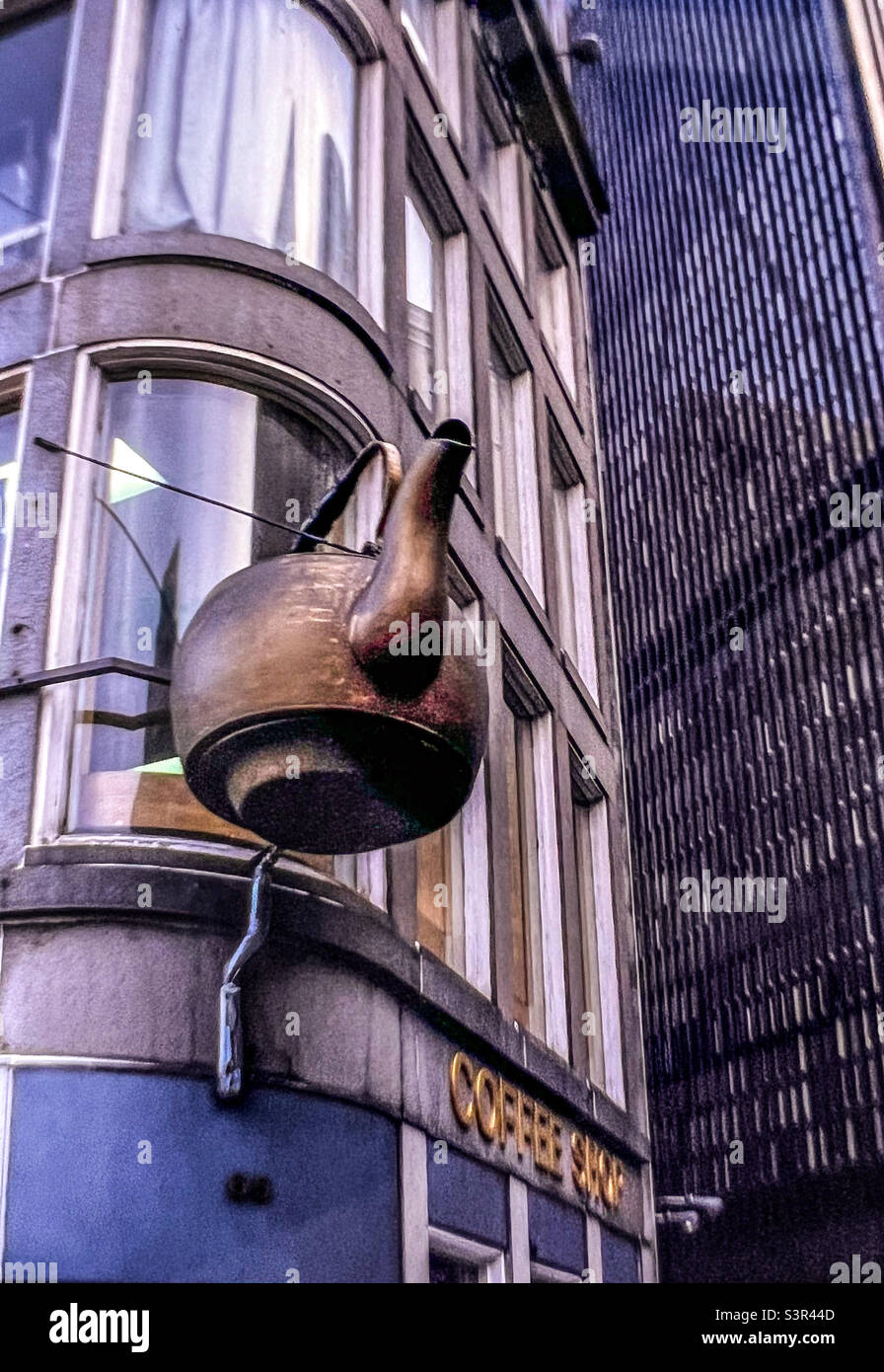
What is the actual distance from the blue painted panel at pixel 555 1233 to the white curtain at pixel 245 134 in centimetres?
490

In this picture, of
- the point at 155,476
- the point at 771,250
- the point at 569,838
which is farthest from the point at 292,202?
the point at 771,250

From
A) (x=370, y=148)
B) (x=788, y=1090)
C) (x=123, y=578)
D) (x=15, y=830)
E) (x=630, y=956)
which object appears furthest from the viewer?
(x=788, y=1090)

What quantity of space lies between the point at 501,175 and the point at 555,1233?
26.5 feet

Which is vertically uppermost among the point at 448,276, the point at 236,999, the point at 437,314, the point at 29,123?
the point at 448,276

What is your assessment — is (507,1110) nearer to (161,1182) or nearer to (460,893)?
(460,893)

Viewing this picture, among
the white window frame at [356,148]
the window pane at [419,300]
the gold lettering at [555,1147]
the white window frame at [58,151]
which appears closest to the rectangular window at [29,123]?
the white window frame at [58,151]

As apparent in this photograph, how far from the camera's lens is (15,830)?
534 cm

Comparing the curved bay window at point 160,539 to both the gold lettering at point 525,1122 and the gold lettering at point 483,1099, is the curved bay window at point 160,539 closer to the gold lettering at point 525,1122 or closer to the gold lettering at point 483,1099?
the gold lettering at point 483,1099

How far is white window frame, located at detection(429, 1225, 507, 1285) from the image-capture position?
6.43m

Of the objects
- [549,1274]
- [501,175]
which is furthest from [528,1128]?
[501,175]

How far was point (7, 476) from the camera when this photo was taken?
621 centimetres

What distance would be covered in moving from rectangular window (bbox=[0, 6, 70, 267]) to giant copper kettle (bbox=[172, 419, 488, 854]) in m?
3.15

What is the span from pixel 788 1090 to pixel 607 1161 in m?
27.8

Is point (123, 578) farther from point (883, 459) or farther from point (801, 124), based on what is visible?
point (801, 124)
